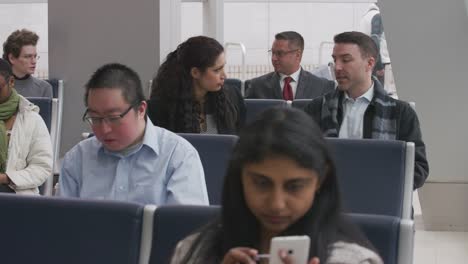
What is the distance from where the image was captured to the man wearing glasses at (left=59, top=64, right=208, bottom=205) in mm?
3543

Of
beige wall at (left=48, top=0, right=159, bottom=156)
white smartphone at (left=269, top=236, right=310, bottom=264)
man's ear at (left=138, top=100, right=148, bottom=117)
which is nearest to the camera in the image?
white smartphone at (left=269, top=236, right=310, bottom=264)

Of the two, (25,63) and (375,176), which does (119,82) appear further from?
(25,63)

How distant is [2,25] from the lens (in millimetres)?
16625

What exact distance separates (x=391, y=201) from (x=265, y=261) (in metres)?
2.10

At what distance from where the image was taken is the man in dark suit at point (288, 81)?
24.4ft

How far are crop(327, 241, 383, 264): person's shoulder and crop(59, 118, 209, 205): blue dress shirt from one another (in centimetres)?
142

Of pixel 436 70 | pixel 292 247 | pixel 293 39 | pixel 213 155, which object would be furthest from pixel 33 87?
→ pixel 292 247

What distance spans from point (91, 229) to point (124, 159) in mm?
854

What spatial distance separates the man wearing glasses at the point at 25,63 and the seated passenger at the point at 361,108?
281 cm

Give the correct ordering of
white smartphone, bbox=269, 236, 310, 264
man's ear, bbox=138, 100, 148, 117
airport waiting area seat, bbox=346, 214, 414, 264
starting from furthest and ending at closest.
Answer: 1. man's ear, bbox=138, 100, 148, 117
2. airport waiting area seat, bbox=346, 214, 414, 264
3. white smartphone, bbox=269, 236, 310, 264

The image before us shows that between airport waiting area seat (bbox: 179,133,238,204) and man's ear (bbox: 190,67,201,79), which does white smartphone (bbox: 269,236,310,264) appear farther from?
man's ear (bbox: 190,67,201,79)

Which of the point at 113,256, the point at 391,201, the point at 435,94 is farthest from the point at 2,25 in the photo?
the point at 113,256

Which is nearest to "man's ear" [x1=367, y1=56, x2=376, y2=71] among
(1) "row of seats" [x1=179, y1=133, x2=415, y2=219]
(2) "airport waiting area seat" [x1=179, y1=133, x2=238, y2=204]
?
(1) "row of seats" [x1=179, y1=133, x2=415, y2=219]

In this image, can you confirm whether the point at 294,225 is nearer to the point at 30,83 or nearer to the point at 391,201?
the point at 391,201
